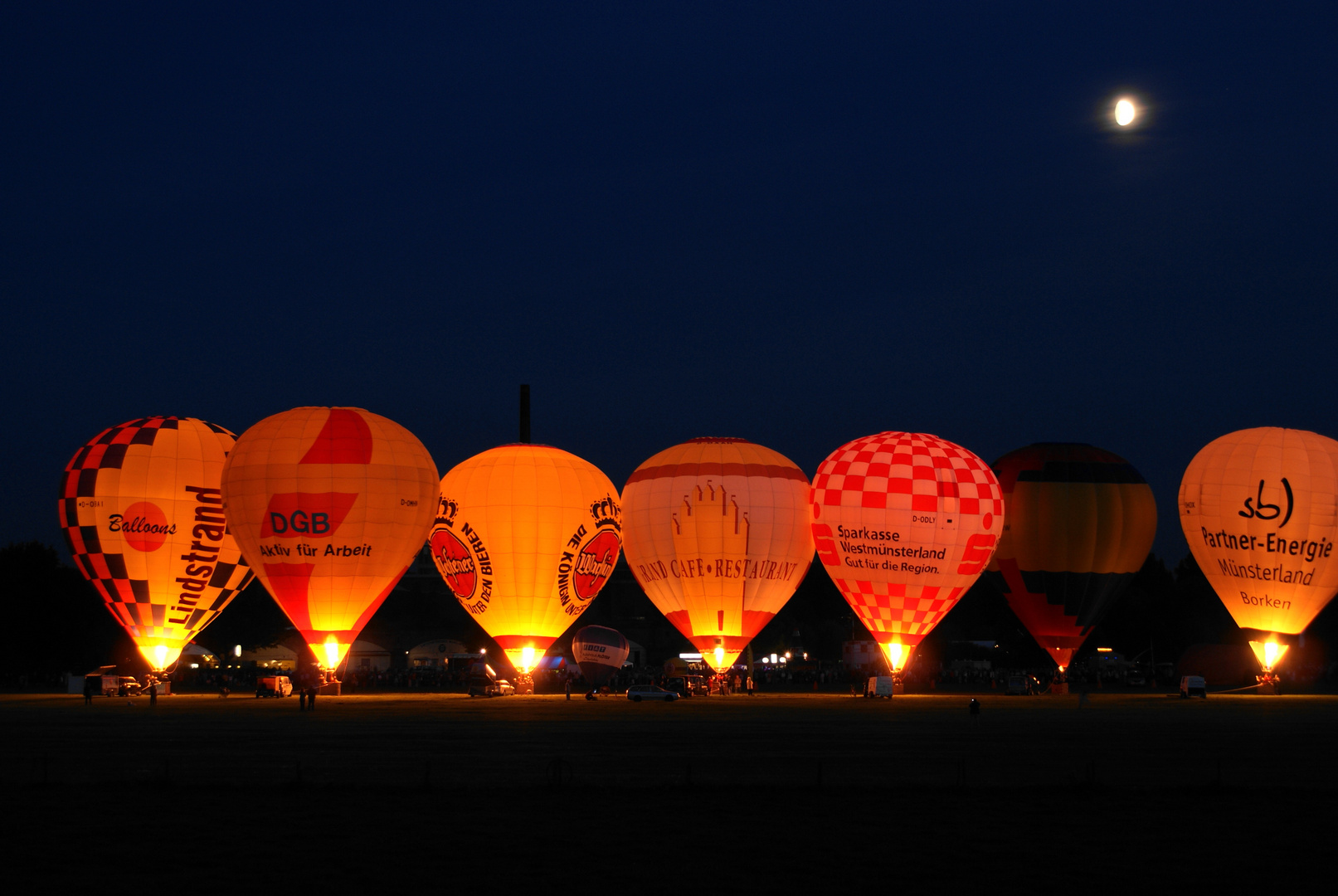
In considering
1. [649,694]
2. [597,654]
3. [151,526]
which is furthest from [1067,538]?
[151,526]

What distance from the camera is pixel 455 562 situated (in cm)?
4369

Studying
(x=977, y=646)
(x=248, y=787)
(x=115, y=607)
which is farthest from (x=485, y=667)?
(x=977, y=646)

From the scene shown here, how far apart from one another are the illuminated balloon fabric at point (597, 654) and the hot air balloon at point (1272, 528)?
69.6ft

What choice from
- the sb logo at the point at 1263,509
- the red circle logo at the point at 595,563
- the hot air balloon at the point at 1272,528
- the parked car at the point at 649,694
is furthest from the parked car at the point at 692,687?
the sb logo at the point at 1263,509

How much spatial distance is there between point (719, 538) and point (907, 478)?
5.83 m

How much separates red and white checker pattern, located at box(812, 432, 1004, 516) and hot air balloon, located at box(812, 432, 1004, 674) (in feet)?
0.08

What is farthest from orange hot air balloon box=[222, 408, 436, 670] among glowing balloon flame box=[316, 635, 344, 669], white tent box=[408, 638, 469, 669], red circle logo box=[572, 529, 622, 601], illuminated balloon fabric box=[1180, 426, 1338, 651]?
white tent box=[408, 638, 469, 669]

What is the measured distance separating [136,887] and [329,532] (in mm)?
27958

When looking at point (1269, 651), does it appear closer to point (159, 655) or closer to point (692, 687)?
point (692, 687)

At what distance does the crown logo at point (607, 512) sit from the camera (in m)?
44.4

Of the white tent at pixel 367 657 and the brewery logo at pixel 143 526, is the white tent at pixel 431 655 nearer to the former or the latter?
the white tent at pixel 367 657

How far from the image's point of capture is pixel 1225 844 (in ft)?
43.7

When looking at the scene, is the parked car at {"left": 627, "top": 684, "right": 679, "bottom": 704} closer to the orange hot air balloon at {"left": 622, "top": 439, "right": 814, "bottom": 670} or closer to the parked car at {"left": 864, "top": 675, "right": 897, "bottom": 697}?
the orange hot air balloon at {"left": 622, "top": 439, "right": 814, "bottom": 670}

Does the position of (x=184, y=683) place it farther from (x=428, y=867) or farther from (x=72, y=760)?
(x=428, y=867)
